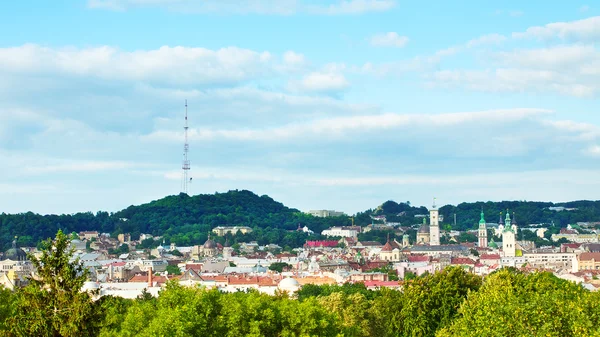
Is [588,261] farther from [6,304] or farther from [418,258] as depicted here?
[6,304]

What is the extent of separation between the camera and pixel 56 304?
2995cm

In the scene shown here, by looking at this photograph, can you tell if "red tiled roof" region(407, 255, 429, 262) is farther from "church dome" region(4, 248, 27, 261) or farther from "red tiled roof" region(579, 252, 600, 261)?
"church dome" region(4, 248, 27, 261)

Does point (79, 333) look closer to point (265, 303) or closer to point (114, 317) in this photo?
point (114, 317)

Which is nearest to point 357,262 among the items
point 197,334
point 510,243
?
point 510,243

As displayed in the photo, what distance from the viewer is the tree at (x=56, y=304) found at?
97.2 feet

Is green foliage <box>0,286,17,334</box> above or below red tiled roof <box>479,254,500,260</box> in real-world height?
below

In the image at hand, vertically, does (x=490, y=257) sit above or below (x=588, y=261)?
above

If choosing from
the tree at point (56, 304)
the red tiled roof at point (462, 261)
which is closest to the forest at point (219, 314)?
the tree at point (56, 304)

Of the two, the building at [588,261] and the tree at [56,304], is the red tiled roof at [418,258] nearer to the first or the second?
the building at [588,261]

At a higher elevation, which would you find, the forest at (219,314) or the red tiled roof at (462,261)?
→ the red tiled roof at (462,261)

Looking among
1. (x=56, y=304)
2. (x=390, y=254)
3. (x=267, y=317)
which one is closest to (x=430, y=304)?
(x=267, y=317)

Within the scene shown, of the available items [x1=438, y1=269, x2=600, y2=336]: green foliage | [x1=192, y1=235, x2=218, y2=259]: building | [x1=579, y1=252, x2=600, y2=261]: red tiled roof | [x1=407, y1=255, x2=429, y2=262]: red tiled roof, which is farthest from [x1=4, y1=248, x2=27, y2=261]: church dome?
[x1=438, y1=269, x2=600, y2=336]: green foliage

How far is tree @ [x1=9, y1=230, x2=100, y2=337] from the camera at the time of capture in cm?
2962

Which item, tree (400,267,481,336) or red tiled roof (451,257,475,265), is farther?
red tiled roof (451,257,475,265)
